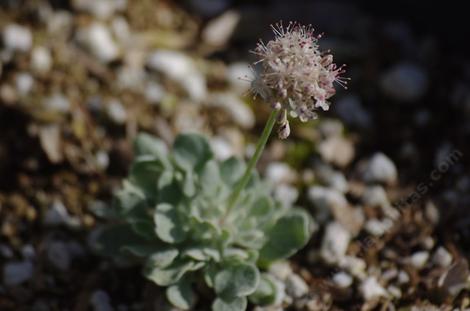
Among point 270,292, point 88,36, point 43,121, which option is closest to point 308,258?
point 270,292

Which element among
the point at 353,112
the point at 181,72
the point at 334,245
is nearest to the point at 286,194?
the point at 334,245

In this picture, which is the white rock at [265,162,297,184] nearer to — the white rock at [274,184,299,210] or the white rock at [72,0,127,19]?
the white rock at [274,184,299,210]

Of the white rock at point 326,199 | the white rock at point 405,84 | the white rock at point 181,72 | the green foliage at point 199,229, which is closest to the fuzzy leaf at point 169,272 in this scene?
the green foliage at point 199,229

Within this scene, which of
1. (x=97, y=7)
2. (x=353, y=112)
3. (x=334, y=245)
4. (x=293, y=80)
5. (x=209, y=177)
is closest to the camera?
(x=293, y=80)

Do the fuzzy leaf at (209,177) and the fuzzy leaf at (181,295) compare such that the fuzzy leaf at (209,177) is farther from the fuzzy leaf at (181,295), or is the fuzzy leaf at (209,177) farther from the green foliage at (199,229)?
the fuzzy leaf at (181,295)

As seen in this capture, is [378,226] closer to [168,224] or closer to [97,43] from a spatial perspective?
[168,224]

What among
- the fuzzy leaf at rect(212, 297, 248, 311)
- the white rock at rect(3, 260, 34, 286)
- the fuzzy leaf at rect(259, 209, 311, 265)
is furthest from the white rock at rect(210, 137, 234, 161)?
the white rock at rect(3, 260, 34, 286)
